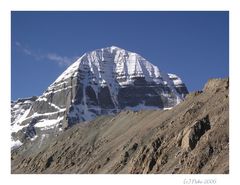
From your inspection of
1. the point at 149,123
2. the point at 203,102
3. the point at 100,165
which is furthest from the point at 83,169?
the point at 203,102

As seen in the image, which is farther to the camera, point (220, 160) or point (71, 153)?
point (71, 153)

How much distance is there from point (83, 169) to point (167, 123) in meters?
14.2

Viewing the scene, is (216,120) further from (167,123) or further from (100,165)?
(100,165)

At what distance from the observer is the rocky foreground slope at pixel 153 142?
55.8m

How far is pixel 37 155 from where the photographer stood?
109 meters

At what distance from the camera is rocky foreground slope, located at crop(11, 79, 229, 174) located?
183ft

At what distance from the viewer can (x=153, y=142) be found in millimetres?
68688

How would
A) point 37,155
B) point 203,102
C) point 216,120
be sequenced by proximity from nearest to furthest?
point 216,120 → point 203,102 → point 37,155
